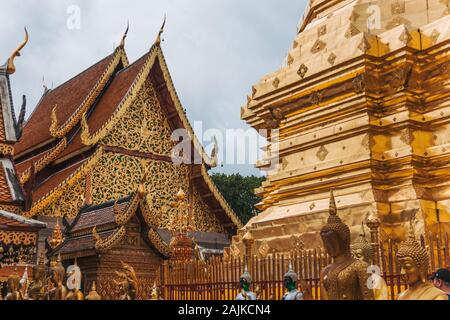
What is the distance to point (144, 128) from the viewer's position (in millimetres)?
15250

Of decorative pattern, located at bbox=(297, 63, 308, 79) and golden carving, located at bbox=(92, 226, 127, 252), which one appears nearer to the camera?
decorative pattern, located at bbox=(297, 63, 308, 79)

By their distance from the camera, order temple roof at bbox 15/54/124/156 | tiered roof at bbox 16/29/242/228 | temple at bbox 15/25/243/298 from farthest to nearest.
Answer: temple roof at bbox 15/54/124/156
tiered roof at bbox 16/29/242/228
temple at bbox 15/25/243/298

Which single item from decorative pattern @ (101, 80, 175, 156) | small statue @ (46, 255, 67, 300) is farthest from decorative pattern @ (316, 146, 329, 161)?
decorative pattern @ (101, 80, 175, 156)

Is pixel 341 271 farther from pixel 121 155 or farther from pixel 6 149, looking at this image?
pixel 121 155

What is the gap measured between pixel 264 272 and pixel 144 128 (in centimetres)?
1052

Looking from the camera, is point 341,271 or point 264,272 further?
point 264,272

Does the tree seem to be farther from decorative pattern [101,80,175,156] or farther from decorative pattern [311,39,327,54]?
decorative pattern [311,39,327,54]

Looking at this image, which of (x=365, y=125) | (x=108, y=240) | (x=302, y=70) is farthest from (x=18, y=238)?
(x=365, y=125)

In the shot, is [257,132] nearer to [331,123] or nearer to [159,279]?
[331,123]

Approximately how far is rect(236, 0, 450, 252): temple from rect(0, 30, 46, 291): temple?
9.31 ft

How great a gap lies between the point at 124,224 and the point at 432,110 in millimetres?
5329

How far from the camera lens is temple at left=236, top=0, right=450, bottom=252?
566cm

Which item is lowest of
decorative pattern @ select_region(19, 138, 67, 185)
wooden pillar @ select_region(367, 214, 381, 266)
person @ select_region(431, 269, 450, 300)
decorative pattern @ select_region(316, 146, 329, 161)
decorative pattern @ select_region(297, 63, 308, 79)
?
person @ select_region(431, 269, 450, 300)
